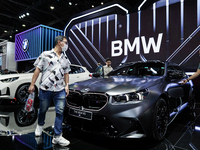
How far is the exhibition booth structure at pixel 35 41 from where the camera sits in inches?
552

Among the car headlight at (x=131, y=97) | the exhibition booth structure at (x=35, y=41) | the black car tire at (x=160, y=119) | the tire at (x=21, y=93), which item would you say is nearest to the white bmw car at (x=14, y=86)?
the tire at (x=21, y=93)

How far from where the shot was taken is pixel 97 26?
30.0 feet

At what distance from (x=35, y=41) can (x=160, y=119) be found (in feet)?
47.3

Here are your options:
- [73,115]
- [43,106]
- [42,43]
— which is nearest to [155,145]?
[73,115]

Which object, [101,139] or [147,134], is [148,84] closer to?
[147,134]

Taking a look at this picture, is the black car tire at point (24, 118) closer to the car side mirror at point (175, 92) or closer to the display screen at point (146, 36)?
the car side mirror at point (175, 92)

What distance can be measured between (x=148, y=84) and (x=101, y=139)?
1.11 metres

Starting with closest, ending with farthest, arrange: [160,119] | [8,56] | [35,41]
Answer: [160,119]
[35,41]
[8,56]

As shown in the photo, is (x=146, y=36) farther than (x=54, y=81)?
Yes

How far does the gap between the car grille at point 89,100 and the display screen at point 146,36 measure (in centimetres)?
515

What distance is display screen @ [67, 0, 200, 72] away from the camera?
609cm

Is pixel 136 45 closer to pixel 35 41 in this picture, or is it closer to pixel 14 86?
pixel 14 86

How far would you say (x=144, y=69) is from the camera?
3328 millimetres

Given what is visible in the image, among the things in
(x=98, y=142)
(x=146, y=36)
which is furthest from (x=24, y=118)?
(x=146, y=36)
